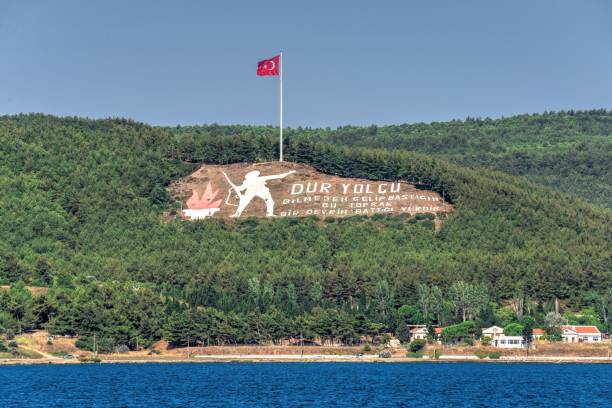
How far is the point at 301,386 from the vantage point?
16175 centimetres

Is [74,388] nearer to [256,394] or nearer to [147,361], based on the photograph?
[256,394]

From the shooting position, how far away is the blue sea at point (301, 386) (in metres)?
143

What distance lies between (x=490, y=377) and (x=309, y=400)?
135 ft

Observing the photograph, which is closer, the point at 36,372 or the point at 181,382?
the point at 181,382

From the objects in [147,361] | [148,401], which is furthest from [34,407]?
[147,361]

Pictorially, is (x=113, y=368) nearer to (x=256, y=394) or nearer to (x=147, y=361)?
(x=147, y=361)

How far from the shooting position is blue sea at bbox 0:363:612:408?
143 metres

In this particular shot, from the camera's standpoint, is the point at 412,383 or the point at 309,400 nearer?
the point at 309,400

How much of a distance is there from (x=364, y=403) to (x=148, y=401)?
76.9 ft

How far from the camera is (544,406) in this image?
140m

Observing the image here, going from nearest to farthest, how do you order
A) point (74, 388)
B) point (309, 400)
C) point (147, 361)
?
point (309, 400) → point (74, 388) → point (147, 361)

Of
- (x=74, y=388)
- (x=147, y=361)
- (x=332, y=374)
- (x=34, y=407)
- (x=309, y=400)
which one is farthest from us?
(x=147, y=361)

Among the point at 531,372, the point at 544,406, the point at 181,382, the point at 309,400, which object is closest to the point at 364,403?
the point at 309,400

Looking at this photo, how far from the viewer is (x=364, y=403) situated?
14125cm
